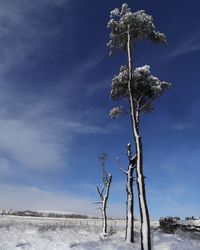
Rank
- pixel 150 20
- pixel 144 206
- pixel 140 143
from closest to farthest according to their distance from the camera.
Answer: pixel 144 206
pixel 140 143
pixel 150 20

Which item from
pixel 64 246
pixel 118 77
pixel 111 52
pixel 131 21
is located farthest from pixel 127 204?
pixel 131 21

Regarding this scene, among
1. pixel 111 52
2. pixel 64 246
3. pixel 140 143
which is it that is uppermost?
pixel 111 52

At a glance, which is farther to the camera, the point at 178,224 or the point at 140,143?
the point at 178,224

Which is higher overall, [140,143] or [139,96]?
[139,96]

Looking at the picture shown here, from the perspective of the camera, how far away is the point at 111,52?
23.8m

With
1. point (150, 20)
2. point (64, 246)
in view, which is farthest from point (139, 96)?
point (64, 246)

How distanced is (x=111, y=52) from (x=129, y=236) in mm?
12640

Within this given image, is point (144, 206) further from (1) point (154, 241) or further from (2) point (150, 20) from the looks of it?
(2) point (150, 20)

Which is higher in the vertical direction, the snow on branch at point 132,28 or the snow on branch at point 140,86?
the snow on branch at point 132,28

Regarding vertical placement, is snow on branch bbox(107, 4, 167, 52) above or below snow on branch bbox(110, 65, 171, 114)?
above

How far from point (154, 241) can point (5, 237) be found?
9858 millimetres

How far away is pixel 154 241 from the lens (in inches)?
960

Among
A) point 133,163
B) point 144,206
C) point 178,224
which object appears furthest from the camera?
point 178,224

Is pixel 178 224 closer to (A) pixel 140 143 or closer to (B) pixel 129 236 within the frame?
(B) pixel 129 236
